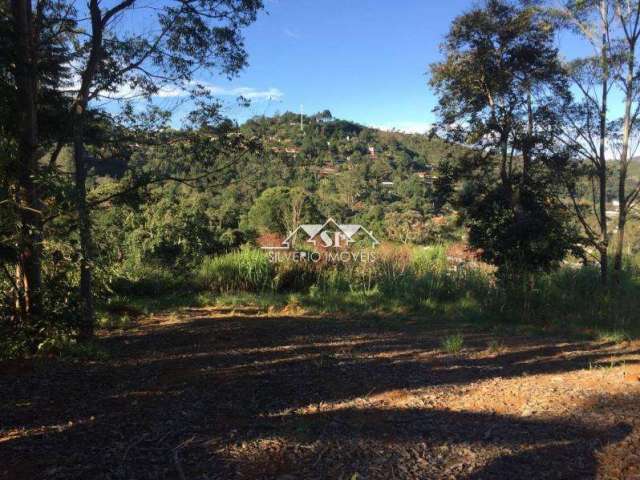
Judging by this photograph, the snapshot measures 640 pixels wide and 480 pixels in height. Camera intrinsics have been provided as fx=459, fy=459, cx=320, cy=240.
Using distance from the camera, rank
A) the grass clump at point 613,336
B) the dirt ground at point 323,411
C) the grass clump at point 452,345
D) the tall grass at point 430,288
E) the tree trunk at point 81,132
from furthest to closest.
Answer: the tall grass at point 430,288
the grass clump at point 613,336
the grass clump at point 452,345
the tree trunk at point 81,132
the dirt ground at point 323,411

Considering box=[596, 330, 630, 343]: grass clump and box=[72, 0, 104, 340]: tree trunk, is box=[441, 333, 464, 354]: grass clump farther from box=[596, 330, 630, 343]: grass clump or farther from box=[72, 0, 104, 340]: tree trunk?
box=[72, 0, 104, 340]: tree trunk

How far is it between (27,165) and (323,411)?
9.65 feet

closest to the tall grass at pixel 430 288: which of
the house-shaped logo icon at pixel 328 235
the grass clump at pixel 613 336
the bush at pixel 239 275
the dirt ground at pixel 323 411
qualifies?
the bush at pixel 239 275

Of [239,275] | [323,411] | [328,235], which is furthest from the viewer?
[328,235]

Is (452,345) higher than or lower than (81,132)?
lower

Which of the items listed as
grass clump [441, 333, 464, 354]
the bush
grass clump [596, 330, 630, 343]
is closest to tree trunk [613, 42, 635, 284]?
grass clump [596, 330, 630, 343]

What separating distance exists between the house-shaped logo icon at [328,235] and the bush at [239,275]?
4.44 ft

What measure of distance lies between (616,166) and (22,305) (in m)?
7.24

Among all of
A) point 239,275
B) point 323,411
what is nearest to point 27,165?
point 323,411

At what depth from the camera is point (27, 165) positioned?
359 cm

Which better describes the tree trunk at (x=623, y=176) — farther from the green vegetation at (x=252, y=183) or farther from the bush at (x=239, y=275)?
the bush at (x=239, y=275)

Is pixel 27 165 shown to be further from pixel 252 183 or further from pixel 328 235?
pixel 328 235

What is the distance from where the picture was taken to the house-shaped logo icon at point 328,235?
9704 mm

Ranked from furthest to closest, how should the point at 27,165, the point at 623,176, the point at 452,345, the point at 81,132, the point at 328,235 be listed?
the point at 328,235 → the point at 623,176 → the point at 452,345 → the point at 81,132 → the point at 27,165
